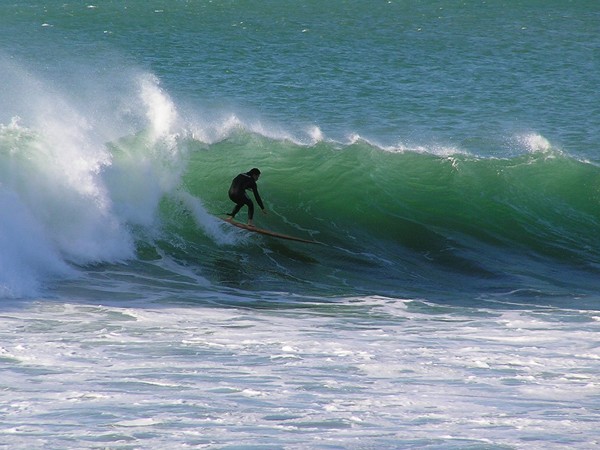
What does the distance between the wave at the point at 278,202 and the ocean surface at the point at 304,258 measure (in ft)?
0.17

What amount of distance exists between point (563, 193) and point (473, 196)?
176 centimetres

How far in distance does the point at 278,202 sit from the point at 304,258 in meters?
2.63

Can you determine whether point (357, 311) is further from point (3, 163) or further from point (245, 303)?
point (3, 163)

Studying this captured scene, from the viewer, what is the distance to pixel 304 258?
1460 cm

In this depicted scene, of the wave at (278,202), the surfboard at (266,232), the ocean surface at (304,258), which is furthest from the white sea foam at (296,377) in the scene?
the surfboard at (266,232)

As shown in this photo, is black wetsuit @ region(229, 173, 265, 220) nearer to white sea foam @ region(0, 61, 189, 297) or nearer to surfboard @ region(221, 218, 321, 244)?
surfboard @ region(221, 218, 321, 244)

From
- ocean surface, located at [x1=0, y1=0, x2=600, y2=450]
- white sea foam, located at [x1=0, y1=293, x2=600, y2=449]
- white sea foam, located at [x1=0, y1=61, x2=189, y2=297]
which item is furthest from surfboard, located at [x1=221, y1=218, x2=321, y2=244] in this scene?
white sea foam, located at [x1=0, y1=293, x2=600, y2=449]

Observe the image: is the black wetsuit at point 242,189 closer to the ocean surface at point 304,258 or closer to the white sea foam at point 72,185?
the ocean surface at point 304,258

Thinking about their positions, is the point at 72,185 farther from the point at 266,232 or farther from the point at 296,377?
the point at 296,377

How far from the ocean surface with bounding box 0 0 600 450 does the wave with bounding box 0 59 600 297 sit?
5 centimetres

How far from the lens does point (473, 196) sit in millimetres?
17812

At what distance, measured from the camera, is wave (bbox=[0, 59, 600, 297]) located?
1405 centimetres

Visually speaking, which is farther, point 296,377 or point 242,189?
point 242,189

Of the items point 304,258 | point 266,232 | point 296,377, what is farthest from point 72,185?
point 296,377
